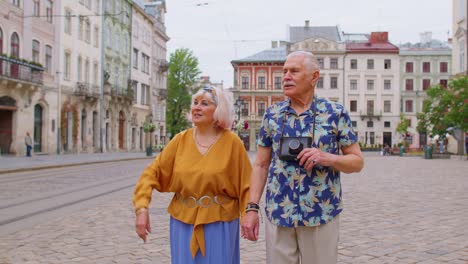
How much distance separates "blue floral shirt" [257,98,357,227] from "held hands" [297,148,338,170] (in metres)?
0.10

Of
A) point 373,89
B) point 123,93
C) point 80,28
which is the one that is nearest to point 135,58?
point 123,93

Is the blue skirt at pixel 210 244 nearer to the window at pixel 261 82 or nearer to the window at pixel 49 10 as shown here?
the window at pixel 49 10

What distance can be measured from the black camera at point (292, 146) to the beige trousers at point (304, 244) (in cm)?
39

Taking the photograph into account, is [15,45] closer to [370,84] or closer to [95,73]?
[95,73]

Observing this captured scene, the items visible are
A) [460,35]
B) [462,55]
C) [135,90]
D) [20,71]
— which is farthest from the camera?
[135,90]

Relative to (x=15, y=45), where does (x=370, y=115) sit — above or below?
below

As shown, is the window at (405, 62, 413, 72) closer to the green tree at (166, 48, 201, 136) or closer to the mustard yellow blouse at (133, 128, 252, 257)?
the green tree at (166, 48, 201, 136)

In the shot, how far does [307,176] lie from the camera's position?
2.80 m

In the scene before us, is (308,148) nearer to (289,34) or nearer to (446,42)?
(289,34)

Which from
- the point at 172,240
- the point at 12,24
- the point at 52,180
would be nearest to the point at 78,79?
the point at 12,24

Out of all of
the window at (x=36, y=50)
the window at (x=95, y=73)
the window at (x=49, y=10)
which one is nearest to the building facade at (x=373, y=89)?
the window at (x=95, y=73)

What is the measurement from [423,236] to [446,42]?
7568cm

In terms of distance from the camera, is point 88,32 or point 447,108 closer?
point 447,108

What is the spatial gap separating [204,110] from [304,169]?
852 millimetres
